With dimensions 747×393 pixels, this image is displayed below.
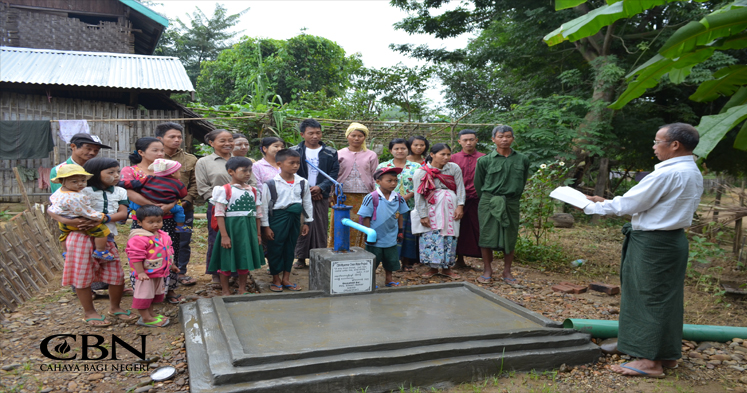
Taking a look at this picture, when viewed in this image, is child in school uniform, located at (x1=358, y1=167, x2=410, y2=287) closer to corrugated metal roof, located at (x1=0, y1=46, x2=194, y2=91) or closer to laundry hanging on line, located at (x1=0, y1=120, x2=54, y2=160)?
corrugated metal roof, located at (x1=0, y1=46, x2=194, y2=91)

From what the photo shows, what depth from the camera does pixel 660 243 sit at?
2986 millimetres

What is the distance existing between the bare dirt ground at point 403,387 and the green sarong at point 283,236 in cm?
30

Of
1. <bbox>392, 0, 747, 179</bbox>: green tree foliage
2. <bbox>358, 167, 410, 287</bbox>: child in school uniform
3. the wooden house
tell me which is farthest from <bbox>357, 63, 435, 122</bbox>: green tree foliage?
<bbox>358, 167, 410, 287</bbox>: child in school uniform

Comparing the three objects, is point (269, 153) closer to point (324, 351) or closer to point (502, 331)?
point (324, 351)

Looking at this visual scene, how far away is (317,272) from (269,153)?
57.5 inches

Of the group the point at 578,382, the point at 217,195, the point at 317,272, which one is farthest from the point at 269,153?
the point at 578,382

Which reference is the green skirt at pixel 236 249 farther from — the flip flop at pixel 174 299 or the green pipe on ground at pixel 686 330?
the green pipe on ground at pixel 686 330

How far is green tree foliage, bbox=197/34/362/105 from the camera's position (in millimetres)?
16266

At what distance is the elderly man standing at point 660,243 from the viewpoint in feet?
9.64

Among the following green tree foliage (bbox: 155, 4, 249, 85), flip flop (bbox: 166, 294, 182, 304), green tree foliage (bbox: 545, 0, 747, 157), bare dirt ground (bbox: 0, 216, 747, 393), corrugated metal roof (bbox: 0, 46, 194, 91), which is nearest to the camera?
bare dirt ground (bbox: 0, 216, 747, 393)

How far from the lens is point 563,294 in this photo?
4.94 m

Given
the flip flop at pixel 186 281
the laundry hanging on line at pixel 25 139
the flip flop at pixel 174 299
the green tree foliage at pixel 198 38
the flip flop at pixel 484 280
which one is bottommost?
the flip flop at pixel 484 280

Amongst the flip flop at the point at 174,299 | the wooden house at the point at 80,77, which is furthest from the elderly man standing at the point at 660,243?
the wooden house at the point at 80,77

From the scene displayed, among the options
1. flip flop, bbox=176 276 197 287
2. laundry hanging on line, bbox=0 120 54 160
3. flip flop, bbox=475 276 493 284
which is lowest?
flip flop, bbox=475 276 493 284
